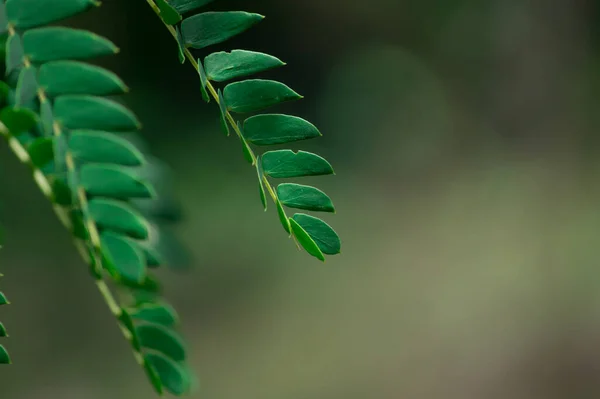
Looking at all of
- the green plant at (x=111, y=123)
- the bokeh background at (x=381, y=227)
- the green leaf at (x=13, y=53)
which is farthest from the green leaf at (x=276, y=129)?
the bokeh background at (x=381, y=227)

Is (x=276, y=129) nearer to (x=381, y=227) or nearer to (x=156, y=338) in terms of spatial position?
(x=156, y=338)

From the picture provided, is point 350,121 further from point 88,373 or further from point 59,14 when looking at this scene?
point 59,14

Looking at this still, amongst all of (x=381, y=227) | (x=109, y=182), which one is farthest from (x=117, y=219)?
(x=381, y=227)

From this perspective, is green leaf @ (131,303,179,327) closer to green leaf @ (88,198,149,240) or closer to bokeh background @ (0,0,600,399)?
green leaf @ (88,198,149,240)

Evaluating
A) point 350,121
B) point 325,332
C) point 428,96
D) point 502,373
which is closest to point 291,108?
point 350,121

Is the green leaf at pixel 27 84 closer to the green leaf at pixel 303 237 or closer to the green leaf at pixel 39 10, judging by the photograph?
the green leaf at pixel 39 10
